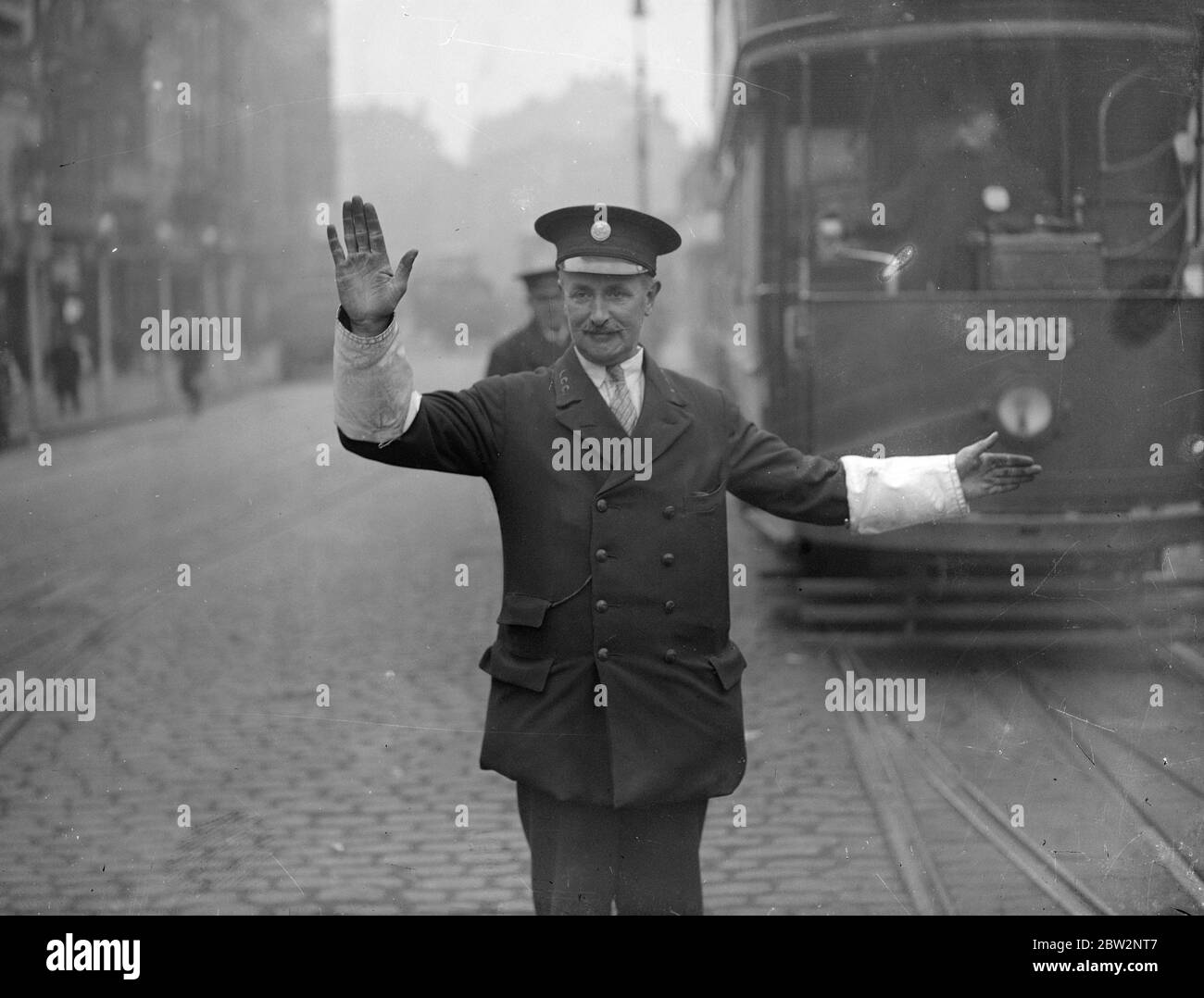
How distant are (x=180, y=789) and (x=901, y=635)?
8.88ft

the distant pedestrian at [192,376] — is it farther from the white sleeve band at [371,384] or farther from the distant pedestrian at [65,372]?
the white sleeve band at [371,384]

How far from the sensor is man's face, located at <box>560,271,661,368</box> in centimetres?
355

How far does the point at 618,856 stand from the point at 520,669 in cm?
48

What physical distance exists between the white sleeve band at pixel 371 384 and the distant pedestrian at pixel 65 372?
250 cm

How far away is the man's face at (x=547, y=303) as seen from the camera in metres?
5.12

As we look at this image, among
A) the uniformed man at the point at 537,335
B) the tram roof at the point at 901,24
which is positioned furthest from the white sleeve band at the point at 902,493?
the tram roof at the point at 901,24

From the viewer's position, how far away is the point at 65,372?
572 centimetres

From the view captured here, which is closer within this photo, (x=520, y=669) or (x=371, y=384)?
(x=371, y=384)

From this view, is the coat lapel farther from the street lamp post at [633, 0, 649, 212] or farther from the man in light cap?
the street lamp post at [633, 0, 649, 212]
